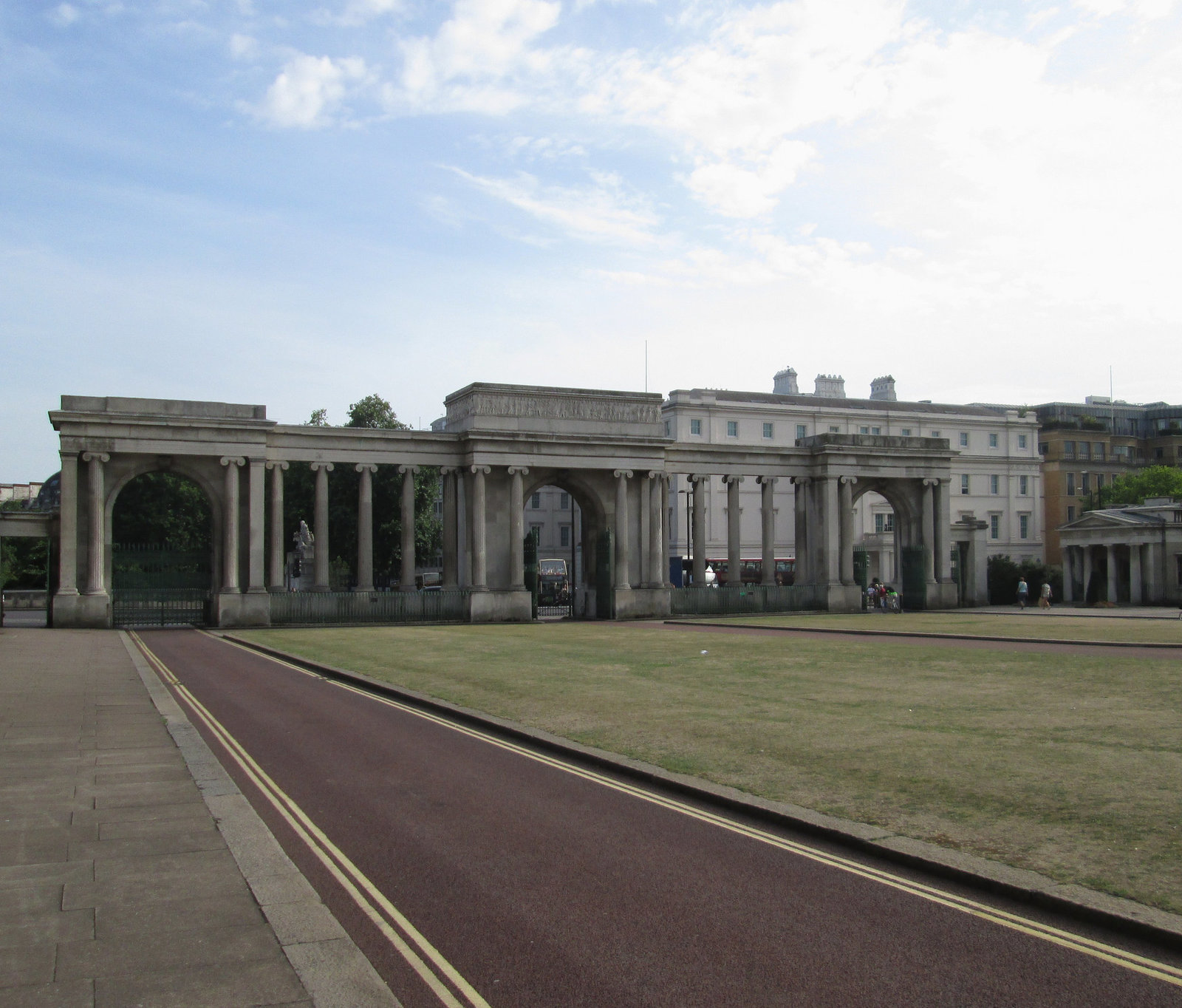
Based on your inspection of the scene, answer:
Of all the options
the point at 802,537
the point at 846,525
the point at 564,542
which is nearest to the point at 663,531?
the point at 802,537

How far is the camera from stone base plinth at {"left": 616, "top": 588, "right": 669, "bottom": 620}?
5322cm

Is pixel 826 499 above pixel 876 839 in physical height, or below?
above

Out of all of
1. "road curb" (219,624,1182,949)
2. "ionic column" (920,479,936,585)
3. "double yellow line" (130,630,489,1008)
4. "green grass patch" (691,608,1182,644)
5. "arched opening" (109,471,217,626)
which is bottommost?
"green grass patch" (691,608,1182,644)

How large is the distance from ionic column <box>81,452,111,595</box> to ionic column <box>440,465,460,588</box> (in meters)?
15.1

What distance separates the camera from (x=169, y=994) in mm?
5980

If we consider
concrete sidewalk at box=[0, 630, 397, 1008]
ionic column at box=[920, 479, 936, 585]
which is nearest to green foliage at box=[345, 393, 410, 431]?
ionic column at box=[920, 479, 936, 585]

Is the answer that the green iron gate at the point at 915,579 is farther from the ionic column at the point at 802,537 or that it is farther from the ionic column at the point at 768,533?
the ionic column at the point at 768,533

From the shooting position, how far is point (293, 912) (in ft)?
24.2

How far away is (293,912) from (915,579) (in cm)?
5643

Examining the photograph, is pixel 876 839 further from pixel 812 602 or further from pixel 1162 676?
pixel 812 602

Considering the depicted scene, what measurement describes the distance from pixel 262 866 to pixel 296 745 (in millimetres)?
6179

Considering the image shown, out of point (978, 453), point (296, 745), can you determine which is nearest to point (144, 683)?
point (296, 745)

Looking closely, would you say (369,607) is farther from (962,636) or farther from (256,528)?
(962,636)

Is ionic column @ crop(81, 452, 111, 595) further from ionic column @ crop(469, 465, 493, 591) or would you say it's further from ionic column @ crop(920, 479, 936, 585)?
ionic column @ crop(920, 479, 936, 585)
